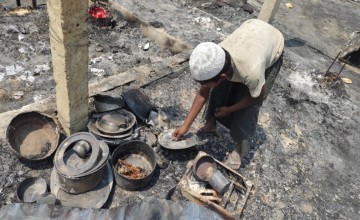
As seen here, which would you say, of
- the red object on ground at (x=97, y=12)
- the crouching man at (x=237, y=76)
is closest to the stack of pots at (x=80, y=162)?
the crouching man at (x=237, y=76)

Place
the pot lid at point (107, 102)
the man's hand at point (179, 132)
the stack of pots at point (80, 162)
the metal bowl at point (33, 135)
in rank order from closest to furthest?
the stack of pots at point (80, 162)
the metal bowl at point (33, 135)
the man's hand at point (179, 132)
the pot lid at point (107, 102)

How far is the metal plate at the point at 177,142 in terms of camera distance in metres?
4.18

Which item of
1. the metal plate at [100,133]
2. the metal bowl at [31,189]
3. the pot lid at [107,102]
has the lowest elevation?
the metal bowl at [31,189]

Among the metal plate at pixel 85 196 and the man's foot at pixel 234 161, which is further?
the man's foot at pixel 234 161

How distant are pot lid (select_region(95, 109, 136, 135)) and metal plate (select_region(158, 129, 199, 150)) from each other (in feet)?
1.49

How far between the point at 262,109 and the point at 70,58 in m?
3.45

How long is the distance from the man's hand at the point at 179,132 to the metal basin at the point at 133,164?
364 millimetres

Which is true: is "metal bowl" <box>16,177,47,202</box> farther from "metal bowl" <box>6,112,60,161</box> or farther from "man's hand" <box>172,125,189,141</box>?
"man's hand" <box>172,125,189,141</box>

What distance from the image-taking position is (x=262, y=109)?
5629 mm

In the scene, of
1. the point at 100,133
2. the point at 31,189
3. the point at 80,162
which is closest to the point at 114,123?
the point at 100,133

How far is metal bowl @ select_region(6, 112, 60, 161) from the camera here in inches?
154

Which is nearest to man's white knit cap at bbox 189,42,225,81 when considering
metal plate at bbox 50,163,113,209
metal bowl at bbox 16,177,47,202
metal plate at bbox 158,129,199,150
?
metal plate at bbox 158,129,199,150

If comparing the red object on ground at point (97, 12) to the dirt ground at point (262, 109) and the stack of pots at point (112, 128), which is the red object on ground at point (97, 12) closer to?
the dirt ground at point (262, 109)

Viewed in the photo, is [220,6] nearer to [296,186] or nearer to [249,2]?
[249,2]
